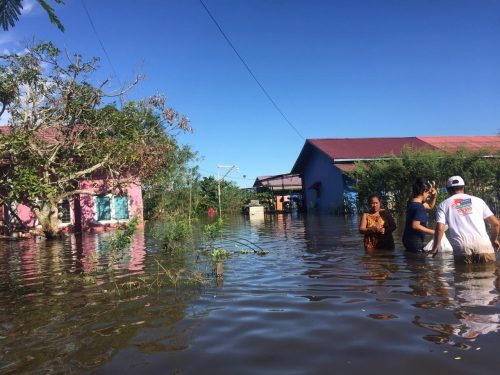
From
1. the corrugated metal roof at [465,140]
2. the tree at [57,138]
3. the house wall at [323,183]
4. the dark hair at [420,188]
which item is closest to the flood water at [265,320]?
the dark hair at [420,188]

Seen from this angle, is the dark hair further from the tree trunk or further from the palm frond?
the tree trunk

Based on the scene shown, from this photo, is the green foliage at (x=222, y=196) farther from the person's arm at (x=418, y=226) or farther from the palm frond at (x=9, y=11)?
the palm frond at (x=9, y=11)

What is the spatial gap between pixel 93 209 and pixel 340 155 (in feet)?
47.8

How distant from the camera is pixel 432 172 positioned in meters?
19.4

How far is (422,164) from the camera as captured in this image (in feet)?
64.7

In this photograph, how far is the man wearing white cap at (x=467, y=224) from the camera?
6.11 m

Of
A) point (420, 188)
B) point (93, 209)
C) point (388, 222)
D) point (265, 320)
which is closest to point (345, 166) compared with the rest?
point (93, 209)

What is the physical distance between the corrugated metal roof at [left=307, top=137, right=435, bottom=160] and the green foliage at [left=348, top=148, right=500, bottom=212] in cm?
547

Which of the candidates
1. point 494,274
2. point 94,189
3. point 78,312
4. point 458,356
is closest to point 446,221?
point 494,274

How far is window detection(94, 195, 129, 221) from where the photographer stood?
22.3m

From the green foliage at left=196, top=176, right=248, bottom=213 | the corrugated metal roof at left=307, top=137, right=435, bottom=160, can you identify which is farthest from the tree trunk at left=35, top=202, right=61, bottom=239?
the green foliage at left=196, top=176, right=248, bottom=213

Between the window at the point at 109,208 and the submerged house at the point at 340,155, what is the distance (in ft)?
40.3

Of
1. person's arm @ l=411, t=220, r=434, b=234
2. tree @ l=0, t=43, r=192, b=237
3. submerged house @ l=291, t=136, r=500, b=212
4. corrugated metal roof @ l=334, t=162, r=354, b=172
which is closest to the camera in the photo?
person's arm @ l=411, t=220, r=434, b=234

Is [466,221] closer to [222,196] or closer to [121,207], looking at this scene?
[121,207]
